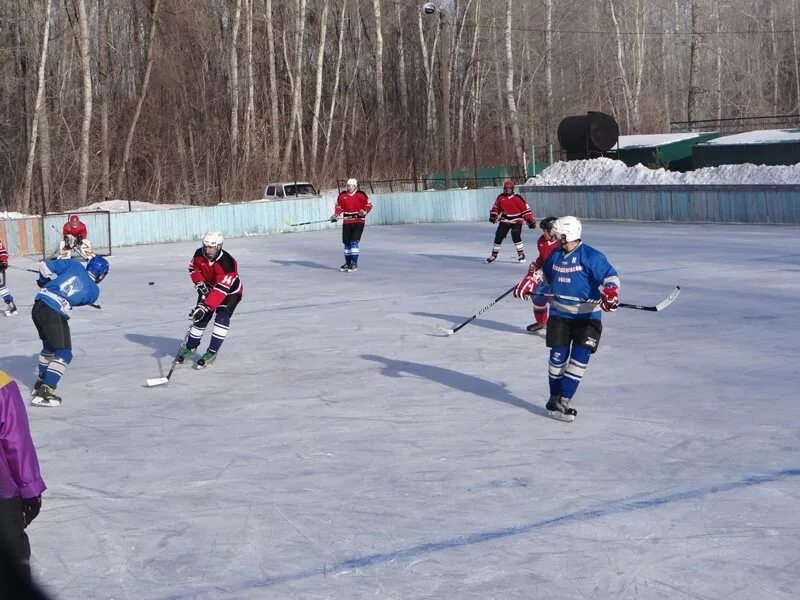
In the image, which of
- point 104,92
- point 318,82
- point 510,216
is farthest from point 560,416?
point 318,82

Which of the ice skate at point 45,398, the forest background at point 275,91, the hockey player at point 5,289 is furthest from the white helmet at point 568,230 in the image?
the forest background at point 275,91

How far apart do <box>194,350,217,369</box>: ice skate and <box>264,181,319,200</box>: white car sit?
22436 mm

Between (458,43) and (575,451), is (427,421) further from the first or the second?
(458,43)

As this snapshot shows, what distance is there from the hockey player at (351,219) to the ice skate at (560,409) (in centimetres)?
1107

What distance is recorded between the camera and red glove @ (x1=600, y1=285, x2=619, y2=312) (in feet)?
24.1

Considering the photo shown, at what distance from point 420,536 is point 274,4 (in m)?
43.7

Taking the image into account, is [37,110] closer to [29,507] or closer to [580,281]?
[580,281]

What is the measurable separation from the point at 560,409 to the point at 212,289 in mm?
3843

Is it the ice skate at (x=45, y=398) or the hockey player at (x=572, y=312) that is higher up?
the hockey player at (x=572, y=312)

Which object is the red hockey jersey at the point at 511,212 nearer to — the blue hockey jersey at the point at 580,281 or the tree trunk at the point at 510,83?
the blue hockey jersey at the point at 580,281

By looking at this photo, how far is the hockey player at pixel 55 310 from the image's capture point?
29.3 ft

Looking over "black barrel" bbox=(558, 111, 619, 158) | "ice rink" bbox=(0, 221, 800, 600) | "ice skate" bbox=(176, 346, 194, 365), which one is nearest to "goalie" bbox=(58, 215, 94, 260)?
"ice rink" bbox=(0, 221, 800, 600)

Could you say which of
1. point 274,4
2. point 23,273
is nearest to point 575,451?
point 23,273

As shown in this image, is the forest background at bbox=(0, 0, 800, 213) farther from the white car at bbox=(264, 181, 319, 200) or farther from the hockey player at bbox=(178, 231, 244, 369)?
the hockey player at bbox=(178, 231, 244, 369)
